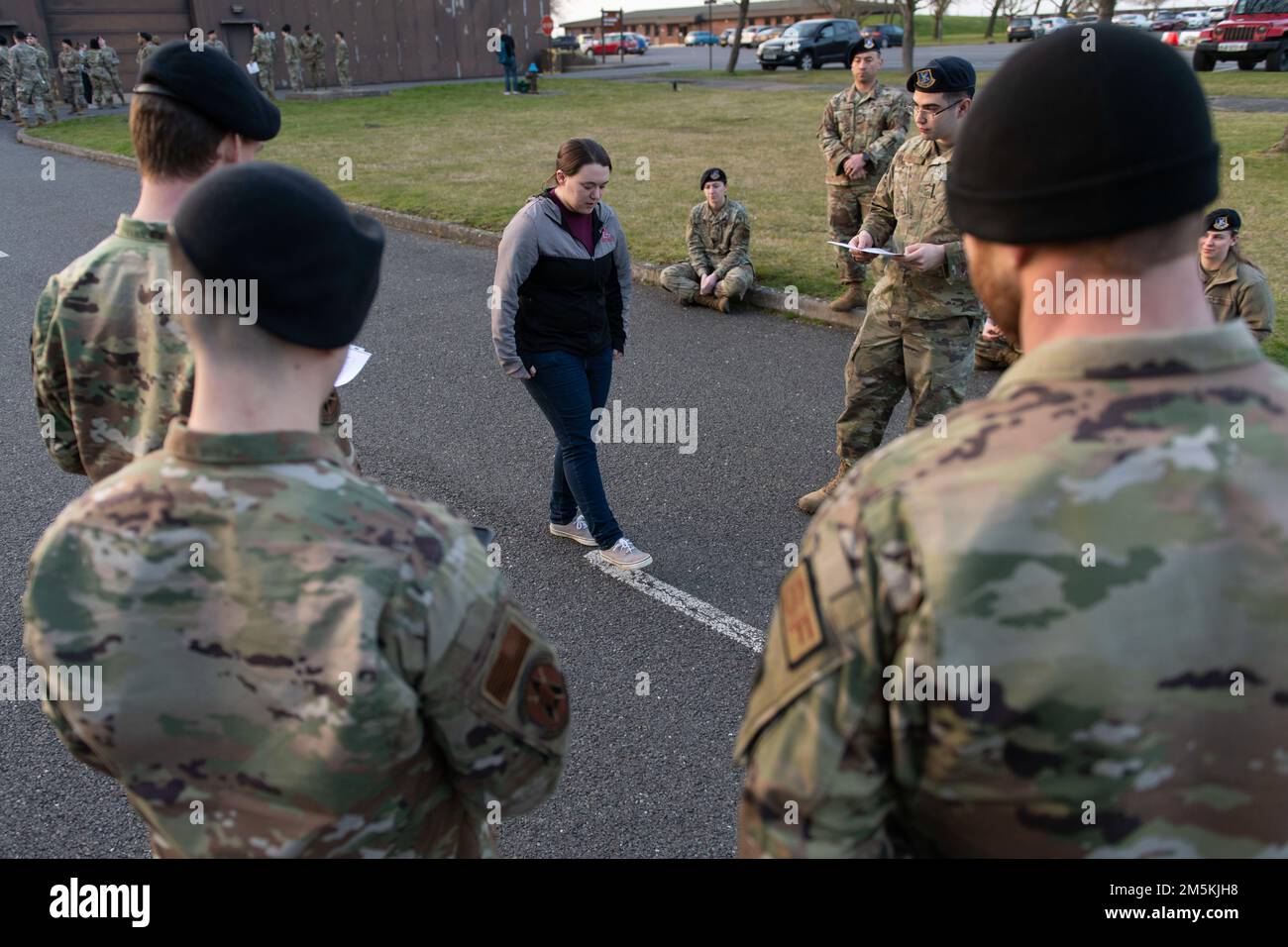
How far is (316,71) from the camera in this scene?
2986cm

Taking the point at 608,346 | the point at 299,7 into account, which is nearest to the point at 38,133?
the point at 299,7

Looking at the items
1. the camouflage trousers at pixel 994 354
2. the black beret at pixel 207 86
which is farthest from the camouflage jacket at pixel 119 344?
the camouflage trousers at pixel 994 354

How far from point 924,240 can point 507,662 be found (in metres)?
3.74

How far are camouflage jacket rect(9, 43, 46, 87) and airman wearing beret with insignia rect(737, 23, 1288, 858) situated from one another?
88.0 ft

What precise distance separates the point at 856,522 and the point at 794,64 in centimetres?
3832

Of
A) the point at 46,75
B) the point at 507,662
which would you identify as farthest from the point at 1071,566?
the point at 46,75

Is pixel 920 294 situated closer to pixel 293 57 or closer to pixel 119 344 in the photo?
pixel 119 344

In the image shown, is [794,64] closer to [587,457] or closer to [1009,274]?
[587,457]

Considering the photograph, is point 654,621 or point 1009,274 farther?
point 654,621

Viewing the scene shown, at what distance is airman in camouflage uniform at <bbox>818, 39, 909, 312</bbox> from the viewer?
27.0 feet

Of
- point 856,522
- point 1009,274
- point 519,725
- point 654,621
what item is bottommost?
point 654,621

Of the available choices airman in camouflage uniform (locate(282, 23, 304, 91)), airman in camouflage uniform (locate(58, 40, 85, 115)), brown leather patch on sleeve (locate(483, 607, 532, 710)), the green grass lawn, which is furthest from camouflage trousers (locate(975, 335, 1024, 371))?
airman in camouflage uniform (locate(282, 23, 304, 91))

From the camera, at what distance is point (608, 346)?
473 cm

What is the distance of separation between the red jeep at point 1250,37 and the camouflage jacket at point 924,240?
24.6m
